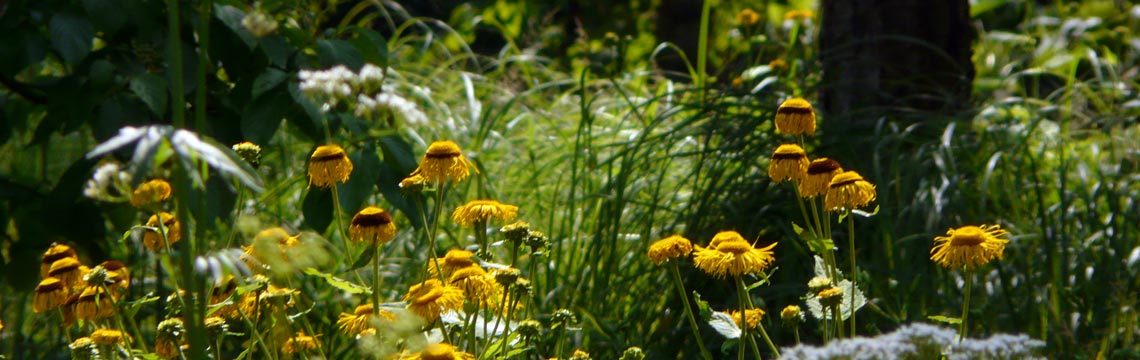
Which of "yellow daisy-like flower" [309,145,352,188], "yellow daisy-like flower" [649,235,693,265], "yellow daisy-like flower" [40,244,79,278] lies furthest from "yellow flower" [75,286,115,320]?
"yellow daisy-like flower" [649,235,693,265]

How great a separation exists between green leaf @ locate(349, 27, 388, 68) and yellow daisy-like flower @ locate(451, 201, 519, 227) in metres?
0.77

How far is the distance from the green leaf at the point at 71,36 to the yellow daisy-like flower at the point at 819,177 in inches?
53.9

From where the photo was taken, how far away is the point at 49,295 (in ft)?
5.88

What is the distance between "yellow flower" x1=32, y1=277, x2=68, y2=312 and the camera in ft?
5.83

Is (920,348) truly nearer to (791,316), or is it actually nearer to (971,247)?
(971,247)

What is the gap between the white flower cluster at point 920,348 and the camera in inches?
49.2

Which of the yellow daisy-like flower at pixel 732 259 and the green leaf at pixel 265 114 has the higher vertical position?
the green leaf at pixel 265 114

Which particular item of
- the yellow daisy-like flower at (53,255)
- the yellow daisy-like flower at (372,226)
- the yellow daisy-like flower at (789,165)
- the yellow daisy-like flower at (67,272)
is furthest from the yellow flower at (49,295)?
the yellow daisy-like flower at (789,165)

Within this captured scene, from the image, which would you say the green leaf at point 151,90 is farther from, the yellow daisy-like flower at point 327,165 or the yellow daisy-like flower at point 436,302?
the yellow daisy-like flower at point 436,302

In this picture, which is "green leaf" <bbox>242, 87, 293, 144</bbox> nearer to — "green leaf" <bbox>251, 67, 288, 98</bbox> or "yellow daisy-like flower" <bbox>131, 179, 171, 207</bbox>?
"green leaf" <bbox>251, 67, 288, 98</bbox>

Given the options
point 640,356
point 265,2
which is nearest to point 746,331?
point 640,356

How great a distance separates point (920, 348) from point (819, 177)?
428 millimetres

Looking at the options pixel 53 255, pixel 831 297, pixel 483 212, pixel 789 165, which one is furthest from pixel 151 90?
pixel 831 297

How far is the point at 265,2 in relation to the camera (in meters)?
2.47
